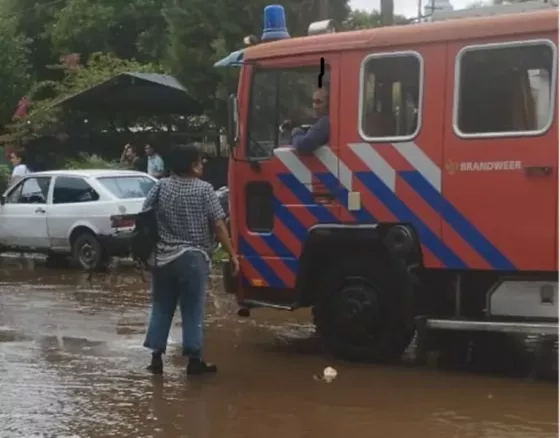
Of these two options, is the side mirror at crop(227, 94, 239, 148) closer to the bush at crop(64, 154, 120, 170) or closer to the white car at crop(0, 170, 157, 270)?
the white car at crop(0, 170, 157, 270)

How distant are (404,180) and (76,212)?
9531mm

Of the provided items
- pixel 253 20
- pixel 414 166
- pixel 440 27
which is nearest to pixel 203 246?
pixel 414 166

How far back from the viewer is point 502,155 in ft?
28.0

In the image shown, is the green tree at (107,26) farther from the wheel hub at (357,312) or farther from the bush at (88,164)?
the wheel hub at (357,312)

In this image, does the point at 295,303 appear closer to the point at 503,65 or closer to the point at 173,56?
the point at 503,65

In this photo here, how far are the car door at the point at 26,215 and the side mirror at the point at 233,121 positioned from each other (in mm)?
8711

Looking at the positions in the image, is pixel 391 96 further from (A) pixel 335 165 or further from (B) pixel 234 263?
(B) pixel 234 263

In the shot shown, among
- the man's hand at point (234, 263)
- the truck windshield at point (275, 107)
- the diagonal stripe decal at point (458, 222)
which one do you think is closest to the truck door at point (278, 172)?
the truck windshield at point (275, 107)

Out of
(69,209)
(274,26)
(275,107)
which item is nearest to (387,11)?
(69,209)

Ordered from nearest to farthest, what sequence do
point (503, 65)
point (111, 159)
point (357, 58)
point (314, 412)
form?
point (314, 412)
point (503, 65)
point (357, 58)
point (111, 159)

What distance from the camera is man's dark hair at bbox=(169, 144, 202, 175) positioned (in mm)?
8961

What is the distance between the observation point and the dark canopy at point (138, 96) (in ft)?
76.2

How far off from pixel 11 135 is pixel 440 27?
21432mm

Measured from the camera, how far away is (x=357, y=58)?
30.6 feet
